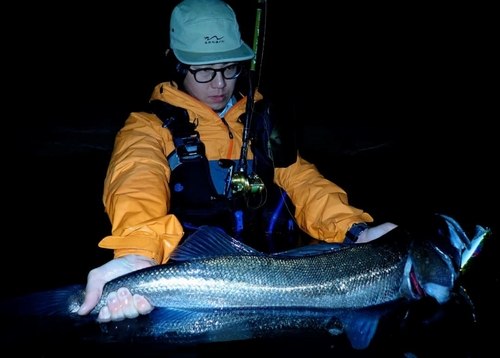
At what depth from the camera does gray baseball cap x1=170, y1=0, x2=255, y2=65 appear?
3.39 meters

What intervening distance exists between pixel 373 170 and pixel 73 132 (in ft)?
23.3

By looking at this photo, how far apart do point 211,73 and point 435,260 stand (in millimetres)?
2228

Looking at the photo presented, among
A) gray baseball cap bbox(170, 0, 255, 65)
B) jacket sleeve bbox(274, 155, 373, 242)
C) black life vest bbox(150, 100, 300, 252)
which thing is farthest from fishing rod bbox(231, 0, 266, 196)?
jacket sleeve bbox(274, 155, 373, 242)

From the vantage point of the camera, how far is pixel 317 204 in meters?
3.54

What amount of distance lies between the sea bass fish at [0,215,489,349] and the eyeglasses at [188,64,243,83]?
1562 mm

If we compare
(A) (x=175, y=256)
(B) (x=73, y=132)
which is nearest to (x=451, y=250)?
(A) (x=175, y=256)

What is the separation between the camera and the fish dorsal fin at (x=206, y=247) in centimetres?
244

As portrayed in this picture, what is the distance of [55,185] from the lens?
20.6 feet

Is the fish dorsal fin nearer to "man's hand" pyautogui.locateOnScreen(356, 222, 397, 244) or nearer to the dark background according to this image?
"man's hand" pyautogui.locateOnScreen(356, 222, 397, 244)

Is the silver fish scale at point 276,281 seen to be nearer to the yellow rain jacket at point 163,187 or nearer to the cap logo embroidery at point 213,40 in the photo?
the yellow rain jacket at point 163,187

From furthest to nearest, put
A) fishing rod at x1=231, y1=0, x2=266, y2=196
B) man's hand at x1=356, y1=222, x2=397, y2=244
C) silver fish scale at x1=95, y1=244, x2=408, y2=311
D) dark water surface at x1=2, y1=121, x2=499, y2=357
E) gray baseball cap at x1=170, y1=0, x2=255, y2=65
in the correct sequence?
gray baseball cap at x1=170, y1=0, x2=255, y2=65, fishing rod at x1=231, y1=0, x2=266, y2=196, man's hand at x1=356, y1=222, x2=397, y2=244, silver fish scale at x1=95, y1=244, x2=408, y2=311, dark water surface at x1=2, y1=121, x2=499, y2=357

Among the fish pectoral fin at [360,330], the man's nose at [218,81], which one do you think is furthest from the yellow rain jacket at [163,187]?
the fish pectoral fin at [360,330]

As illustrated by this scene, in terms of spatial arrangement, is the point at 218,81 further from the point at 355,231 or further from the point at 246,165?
the point at 355,231

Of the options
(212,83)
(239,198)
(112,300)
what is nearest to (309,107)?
(212,83)
